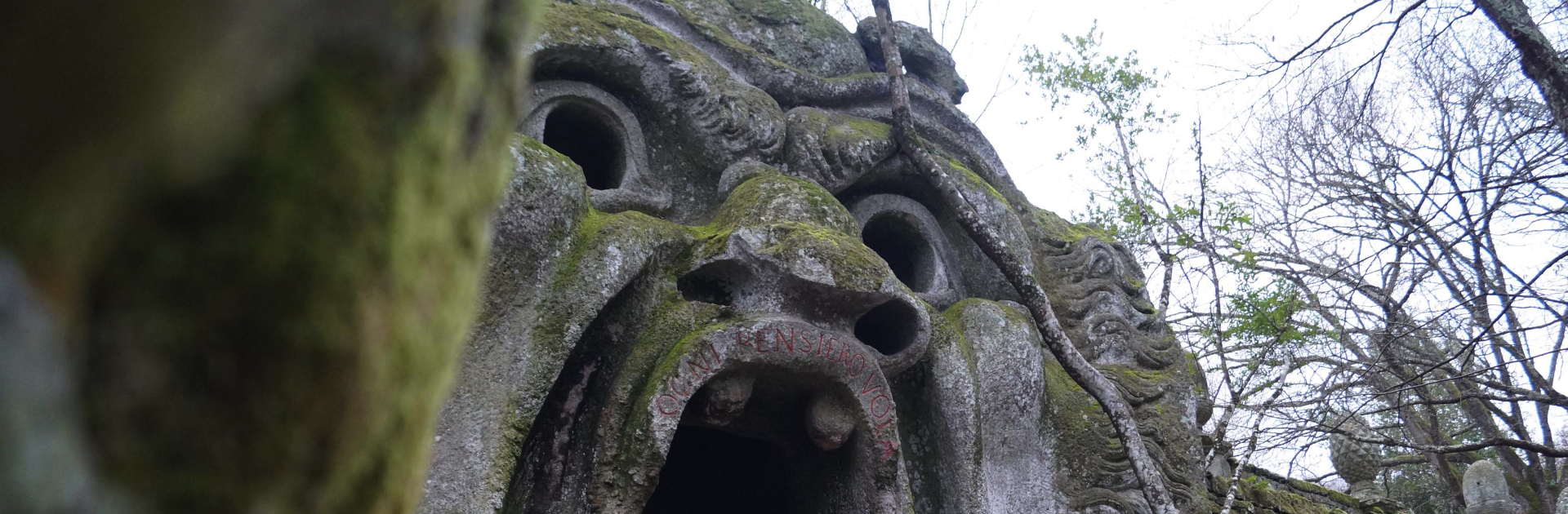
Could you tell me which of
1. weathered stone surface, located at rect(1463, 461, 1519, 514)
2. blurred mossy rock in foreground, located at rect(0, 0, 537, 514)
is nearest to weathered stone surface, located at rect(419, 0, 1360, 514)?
weathered stone surface, located at rect(1463, 461, 1519, 514)

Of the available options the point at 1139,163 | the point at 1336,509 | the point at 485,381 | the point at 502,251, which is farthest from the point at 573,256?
the point at 1139,163

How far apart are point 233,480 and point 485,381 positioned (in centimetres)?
251

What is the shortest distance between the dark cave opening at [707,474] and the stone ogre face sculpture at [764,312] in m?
0.01

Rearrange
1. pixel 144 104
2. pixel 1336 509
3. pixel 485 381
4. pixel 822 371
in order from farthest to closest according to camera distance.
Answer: pixel 1336 509
pixel 822 371
pixel 485 381
pixel 144 104

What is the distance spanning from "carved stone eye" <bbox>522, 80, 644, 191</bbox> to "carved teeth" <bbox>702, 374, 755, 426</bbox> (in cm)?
113

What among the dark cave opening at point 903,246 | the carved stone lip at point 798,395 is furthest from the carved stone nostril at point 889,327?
the dark cave opening at point 903,246

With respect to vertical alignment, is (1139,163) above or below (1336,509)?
above

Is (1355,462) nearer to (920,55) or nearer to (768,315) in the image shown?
(920,55)

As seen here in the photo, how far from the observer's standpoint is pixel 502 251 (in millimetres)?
2998

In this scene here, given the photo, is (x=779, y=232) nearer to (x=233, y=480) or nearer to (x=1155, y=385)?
(x=1155, y=385)

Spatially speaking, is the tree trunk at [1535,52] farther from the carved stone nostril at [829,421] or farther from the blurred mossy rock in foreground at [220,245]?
the blurred mossy rock in foreground at [220,245]

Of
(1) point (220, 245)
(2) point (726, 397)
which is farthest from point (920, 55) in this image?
(1) point (220, 245)

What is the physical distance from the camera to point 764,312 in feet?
11.1

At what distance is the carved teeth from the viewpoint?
128 inches
